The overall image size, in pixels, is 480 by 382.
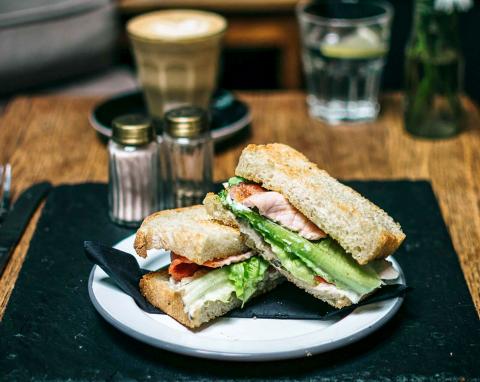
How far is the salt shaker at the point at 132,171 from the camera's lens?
174 centimetres

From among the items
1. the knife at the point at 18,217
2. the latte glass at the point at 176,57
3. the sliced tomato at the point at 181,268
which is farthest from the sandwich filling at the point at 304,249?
the latte glass at the point at 176,57

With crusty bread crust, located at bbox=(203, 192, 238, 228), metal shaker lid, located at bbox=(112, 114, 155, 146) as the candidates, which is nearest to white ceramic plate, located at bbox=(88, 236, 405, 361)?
crusty bread crust, located at bbox=(203, 192, 238, 228)

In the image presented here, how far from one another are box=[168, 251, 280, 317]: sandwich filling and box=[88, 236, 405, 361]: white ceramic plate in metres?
0.05

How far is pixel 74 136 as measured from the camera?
2.27 m

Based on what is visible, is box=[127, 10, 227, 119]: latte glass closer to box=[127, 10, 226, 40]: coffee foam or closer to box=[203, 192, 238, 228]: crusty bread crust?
box=[127, 10, 226, 40]: coffee foam

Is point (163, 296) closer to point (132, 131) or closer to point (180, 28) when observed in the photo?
point (132, 131)

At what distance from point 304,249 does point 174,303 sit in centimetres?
23

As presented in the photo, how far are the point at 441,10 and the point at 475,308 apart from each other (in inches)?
38.4

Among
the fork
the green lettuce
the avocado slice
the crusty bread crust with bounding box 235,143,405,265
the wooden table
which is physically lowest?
the wooden table

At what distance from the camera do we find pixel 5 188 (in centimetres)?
188

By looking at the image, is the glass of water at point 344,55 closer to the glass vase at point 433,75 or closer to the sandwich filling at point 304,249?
the glass vase at point 433,75

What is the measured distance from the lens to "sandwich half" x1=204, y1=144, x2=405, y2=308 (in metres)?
1.29

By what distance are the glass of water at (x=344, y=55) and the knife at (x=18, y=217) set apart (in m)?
0.88

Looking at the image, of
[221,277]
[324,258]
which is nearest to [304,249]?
[324,258]
